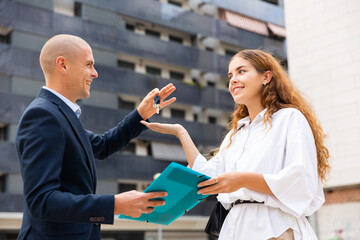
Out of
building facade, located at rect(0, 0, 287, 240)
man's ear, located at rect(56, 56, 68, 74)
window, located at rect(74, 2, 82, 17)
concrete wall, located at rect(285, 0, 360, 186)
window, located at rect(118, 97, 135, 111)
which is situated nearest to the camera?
man's ear, located at rect(56, 56, 68, 74)

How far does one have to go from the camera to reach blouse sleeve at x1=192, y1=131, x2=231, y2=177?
110 inches

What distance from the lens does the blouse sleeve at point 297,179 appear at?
235cm

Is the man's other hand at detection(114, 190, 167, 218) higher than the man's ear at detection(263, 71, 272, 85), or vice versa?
the man's ear at detection(263, 71, 272, 85)

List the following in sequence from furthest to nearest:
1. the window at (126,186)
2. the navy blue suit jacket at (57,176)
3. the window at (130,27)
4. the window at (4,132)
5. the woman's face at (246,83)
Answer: the window at (130,27) → the window at (126,186) → the window at (4,132) → the woman's face at (246,83) → the navy blue suit jacket at (57,176)

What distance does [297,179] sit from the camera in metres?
2.35

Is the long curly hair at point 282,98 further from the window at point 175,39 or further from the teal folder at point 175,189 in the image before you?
the window at point 175,39

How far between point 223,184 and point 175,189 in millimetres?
235

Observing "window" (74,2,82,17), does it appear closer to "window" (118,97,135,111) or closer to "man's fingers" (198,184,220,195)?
"window" (118,97,135,111)

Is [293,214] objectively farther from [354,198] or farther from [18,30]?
[18,30]

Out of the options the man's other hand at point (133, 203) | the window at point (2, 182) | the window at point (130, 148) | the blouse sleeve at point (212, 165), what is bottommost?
the man's other hand at point (133, 203)

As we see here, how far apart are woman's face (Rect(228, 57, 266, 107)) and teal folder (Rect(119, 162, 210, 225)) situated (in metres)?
0.64

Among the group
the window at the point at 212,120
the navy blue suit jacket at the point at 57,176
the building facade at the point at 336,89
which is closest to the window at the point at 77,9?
the window at the point at 212,120

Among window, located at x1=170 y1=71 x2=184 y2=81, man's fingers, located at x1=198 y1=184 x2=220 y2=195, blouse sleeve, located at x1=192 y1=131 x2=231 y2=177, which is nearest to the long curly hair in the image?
blouse sleeve, located at x1=192 y1=131 x2=231 y2=177

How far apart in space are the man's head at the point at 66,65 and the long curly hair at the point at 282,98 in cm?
90
